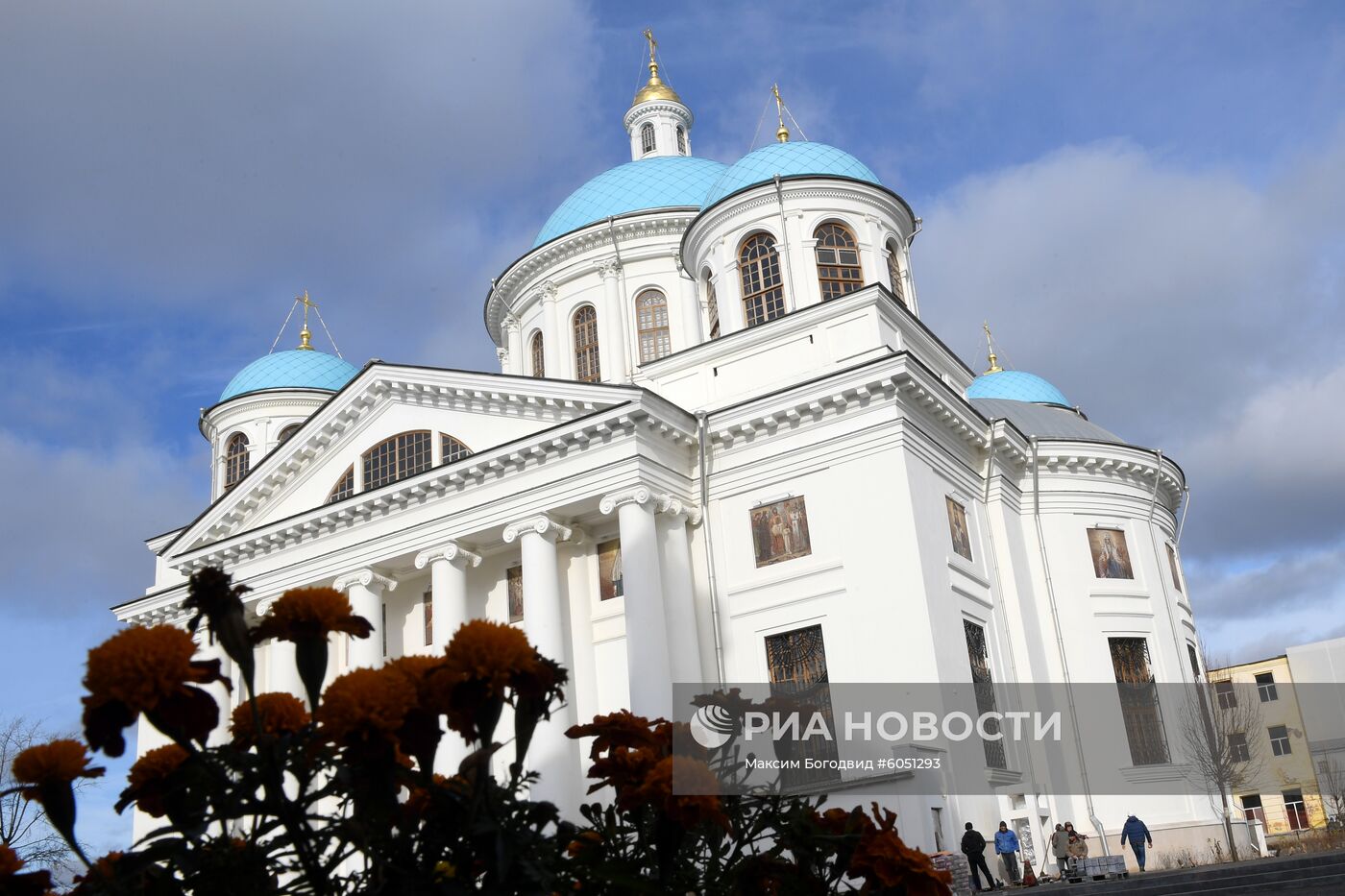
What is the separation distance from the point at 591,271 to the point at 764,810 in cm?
2572

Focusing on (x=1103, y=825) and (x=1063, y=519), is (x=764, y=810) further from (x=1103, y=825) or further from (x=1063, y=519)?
(x=1063, y=519)

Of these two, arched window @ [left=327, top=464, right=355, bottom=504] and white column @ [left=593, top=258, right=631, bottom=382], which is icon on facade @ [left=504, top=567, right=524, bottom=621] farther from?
white column @ [left=593, top=258, right=631, bottom=382]

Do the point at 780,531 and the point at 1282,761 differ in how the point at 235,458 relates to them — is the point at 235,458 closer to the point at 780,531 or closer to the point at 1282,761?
the point at 780,531

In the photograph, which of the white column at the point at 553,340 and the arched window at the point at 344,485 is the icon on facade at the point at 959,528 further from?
the arched window at the point at 344,485

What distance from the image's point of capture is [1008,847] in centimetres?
1730

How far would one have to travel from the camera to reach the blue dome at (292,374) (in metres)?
31.0

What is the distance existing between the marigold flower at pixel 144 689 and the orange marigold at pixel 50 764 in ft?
1.26

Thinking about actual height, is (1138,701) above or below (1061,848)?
above

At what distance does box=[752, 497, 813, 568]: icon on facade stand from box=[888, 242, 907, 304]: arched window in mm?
5676

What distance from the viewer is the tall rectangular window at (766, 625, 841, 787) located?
1800cm

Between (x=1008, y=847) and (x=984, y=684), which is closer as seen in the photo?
(x=1008, y=847)

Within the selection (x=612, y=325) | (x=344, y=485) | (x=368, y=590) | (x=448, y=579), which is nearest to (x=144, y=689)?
(x=448, y=579)

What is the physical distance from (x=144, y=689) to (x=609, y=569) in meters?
18.4

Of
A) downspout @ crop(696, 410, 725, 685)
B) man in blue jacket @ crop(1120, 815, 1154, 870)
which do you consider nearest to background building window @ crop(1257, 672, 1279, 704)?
man in blue jacket @ crop(1120, 815, 1154, 870)
